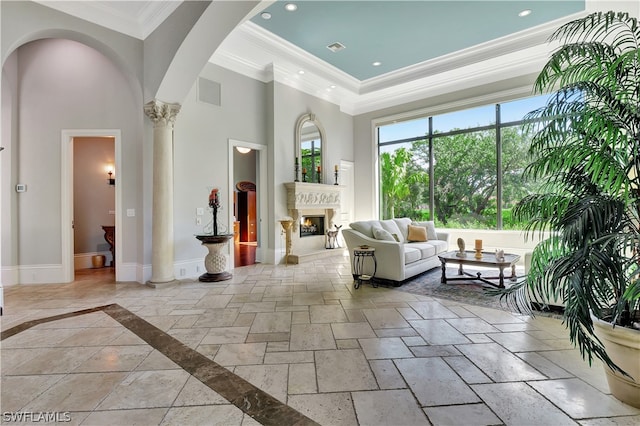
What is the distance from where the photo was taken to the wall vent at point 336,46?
5.64m

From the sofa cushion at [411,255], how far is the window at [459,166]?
2905 millimetres

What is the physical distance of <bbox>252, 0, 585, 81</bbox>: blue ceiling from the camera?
14.8 feet

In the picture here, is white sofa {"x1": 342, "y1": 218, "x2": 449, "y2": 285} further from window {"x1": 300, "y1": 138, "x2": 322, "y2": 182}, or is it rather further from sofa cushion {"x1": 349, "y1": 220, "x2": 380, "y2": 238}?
window {"x1": 300, "y1": 138, "x2": 322, "y2": 182}

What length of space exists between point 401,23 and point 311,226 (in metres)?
4.37

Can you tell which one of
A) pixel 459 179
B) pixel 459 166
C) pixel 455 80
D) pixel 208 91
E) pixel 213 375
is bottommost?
pixel 213 375

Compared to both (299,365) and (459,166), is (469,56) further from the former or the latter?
(299,365)

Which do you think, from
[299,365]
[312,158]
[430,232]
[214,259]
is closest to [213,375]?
[299,365]

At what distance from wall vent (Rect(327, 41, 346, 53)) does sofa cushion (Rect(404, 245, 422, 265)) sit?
3.91m

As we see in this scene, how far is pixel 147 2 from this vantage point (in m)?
4.13

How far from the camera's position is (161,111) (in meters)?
4.54

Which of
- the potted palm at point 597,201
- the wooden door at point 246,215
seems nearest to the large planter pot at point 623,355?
the potted palm at point 597,201

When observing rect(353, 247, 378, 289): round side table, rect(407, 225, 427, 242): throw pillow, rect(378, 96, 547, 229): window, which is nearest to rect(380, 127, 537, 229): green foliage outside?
rect(378, 96, 547, 229): window

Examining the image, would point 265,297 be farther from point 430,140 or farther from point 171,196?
point 430,140

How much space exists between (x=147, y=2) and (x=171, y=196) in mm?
2668
